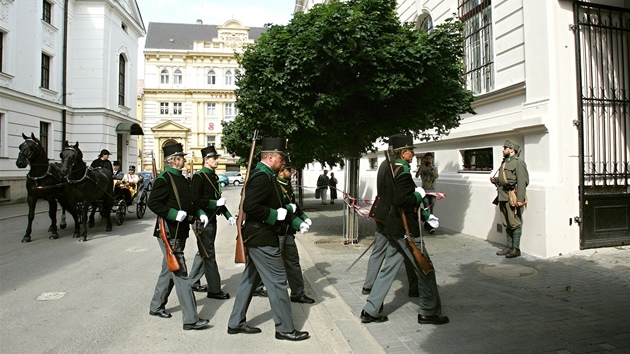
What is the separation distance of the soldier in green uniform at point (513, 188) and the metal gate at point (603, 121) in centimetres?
106

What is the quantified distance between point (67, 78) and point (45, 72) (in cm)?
199

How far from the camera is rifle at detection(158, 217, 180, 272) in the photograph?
4.41 metres

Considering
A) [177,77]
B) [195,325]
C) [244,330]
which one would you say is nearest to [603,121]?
[244,330]

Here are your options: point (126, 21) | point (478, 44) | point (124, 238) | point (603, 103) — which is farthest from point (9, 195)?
point (603, 103)

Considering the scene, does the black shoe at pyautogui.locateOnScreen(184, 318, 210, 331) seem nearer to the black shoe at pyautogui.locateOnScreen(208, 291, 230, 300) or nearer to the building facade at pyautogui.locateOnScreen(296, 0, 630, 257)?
the black shoe at pyautogui.locateOnScreen(208, 291, 230, 300)

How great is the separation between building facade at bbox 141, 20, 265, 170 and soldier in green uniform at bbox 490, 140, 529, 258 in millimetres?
47602

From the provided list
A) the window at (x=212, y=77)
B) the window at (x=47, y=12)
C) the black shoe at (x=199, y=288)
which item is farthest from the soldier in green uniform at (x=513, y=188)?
the window at (x=212, y=77)

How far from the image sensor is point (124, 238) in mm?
10344

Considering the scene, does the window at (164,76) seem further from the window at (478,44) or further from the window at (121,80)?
the window at (478,44)

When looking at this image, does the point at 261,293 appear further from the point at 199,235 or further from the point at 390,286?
the point at 390,286

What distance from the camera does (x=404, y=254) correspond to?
4.55 meters

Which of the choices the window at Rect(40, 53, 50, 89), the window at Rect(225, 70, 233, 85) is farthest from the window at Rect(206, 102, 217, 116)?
the window at Rect(40, 53, 50, 89)

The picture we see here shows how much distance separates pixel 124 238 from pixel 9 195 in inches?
475

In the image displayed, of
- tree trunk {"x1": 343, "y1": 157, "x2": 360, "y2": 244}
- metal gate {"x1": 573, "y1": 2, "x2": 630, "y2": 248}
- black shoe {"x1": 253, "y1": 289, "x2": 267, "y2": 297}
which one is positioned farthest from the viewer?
tree trunk {"x1": 343, "y1": 157, "x2": 360, "y2": 244}
